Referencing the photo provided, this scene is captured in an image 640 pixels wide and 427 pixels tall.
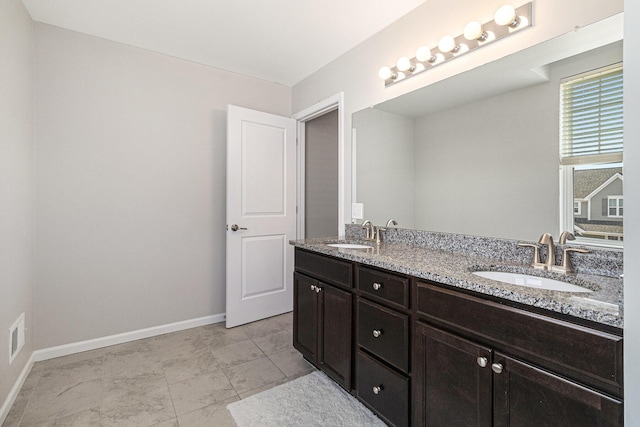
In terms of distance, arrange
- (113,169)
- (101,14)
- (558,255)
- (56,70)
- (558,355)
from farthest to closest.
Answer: (113,169) → (56,70) → (101,14) → (558,255) → (558,355)

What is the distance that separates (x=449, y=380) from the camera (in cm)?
118

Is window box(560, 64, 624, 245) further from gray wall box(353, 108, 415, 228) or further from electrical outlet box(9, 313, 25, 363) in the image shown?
electrical outlet box(9, 313, 25, 363)

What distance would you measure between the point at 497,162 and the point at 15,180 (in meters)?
2.72

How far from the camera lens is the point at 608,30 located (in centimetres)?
122

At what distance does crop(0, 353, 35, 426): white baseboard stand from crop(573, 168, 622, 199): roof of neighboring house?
2932 mm

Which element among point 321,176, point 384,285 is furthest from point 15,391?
point 321,176

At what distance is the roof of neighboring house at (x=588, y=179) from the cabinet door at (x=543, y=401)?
0.79m

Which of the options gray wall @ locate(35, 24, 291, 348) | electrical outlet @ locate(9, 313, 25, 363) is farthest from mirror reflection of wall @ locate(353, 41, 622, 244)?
electrical outlet @ locate(9, 313, 25, 363)

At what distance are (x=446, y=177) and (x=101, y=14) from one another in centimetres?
249

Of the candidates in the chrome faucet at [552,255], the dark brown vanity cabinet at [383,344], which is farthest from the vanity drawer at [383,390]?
the chrome faucet at [552,255]

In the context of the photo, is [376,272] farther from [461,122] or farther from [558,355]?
[461,122]

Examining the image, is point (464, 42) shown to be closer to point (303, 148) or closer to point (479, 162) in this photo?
point (479, 162)

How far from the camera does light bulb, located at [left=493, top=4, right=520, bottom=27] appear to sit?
4.80 ft

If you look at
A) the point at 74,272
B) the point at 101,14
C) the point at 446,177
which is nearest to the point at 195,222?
the point at 74,272
